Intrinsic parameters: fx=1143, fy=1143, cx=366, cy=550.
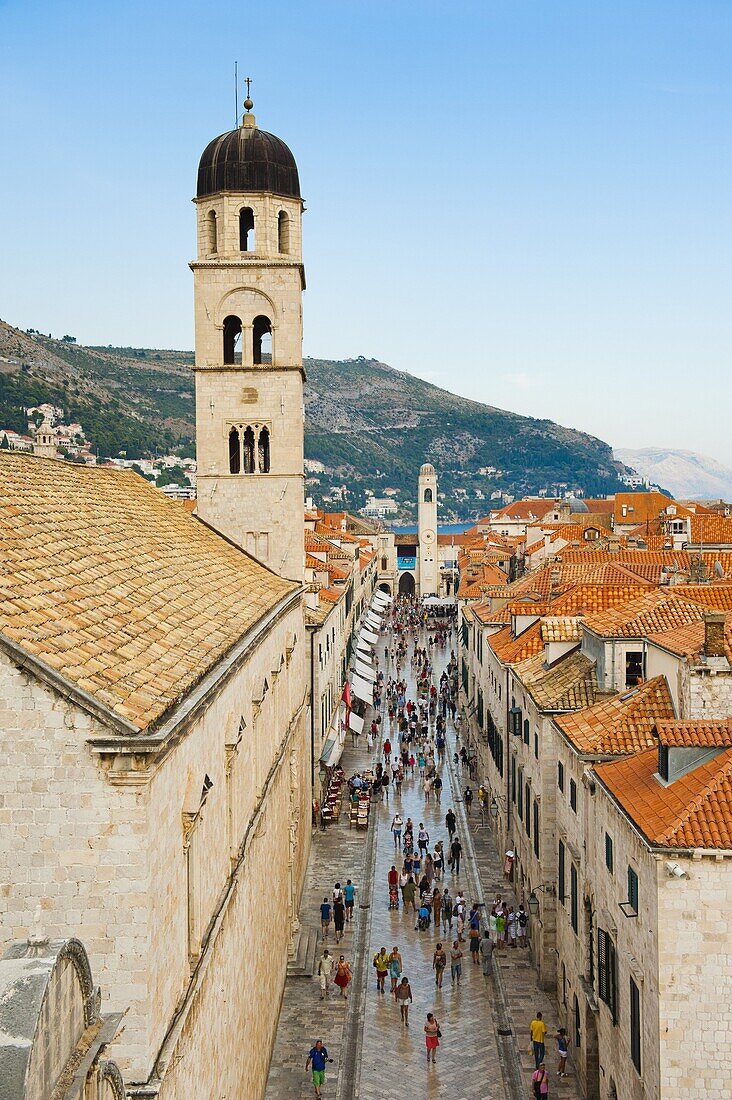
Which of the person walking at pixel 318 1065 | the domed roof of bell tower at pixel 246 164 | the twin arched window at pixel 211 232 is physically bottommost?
the person walking at pixel 318 1065

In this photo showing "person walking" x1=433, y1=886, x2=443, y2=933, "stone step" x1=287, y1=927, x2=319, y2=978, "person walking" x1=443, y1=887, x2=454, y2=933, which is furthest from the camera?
"person walking" x1=443, y1=887, x2=454, y2=933

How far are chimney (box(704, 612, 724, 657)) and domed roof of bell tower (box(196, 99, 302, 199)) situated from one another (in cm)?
1739

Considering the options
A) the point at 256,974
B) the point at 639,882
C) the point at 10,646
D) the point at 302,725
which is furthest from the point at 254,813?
the point at 302,725

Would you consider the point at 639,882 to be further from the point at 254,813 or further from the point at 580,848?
the point at 254,813

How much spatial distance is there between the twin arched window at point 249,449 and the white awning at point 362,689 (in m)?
27.8

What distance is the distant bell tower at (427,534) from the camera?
446 feet

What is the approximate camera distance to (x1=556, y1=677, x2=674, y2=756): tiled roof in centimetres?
2158

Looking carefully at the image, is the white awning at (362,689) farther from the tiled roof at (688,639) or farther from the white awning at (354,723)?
the tiled roof at (688,639)

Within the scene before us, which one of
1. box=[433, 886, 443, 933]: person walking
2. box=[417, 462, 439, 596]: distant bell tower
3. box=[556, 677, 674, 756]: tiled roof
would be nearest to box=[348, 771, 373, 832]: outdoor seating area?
box=[433, 886, 443, 933]: person walking

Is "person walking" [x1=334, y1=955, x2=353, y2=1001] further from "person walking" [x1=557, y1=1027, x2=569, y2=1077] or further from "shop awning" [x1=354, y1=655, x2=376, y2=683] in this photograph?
"shop awning" [x1=354, y1=655, x2=376, y2=683]

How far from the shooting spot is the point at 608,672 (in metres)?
25.7

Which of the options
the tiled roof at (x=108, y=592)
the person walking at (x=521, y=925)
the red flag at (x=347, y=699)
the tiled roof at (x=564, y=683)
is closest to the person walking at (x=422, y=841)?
the person walking at (x=521, y=925)

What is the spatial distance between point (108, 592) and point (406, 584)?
138 m

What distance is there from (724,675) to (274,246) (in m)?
17.5
